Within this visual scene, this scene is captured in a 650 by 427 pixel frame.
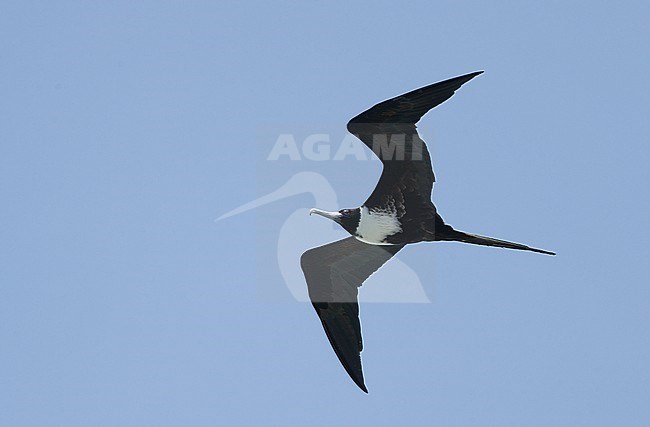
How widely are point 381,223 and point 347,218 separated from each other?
0.29 meters

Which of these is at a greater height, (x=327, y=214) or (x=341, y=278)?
(x=327, y=214)

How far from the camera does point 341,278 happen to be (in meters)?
8.77

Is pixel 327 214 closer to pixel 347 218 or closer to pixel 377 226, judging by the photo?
pixel 347 218

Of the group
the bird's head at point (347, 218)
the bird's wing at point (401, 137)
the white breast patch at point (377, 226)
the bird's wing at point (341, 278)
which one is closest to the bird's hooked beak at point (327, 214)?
the bird's head at point (347, 218)

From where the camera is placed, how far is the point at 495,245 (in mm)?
7789

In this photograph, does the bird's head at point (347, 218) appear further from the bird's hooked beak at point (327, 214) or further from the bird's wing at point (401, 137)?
the bird's wing at point (401, 137)

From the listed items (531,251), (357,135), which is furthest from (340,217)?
(531,251)

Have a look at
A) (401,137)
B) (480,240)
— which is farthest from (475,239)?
(401,137)

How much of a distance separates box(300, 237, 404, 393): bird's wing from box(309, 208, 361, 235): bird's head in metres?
0.53

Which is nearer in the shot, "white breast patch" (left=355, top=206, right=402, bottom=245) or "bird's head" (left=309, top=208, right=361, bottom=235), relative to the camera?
"white breast patch" (left=355, top=206, right=402, bottom=245)

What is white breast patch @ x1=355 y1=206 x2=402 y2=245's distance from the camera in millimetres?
7953

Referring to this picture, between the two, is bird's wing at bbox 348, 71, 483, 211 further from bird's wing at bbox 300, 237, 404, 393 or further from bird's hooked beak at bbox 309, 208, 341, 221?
bird's wing at bbox 300, 237, 404, 393

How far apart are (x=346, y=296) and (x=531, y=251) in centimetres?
174

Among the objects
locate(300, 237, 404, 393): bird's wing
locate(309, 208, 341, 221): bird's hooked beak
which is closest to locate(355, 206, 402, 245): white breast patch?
locate(309, 208, 341, 221): bird's hooked beak
